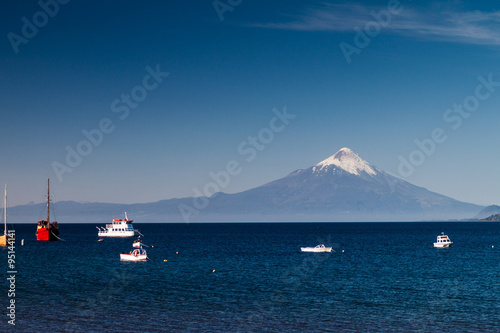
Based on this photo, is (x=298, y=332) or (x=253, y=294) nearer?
(x=298, y=332)

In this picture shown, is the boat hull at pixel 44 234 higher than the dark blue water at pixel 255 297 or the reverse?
higher

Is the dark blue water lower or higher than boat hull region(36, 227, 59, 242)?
lower

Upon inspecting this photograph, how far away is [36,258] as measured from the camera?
10862 centimetres

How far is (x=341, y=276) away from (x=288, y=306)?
27.0 metres

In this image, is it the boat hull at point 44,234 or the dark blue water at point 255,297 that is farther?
the boat hull at point 44,234

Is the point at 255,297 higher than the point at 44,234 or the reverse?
the reverse

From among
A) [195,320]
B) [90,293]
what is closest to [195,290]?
[90,293]

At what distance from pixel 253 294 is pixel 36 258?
63.0 metres

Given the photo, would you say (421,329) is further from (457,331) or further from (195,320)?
(195,320)

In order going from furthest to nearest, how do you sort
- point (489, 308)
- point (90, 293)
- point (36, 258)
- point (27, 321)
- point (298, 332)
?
1. point (36, 258)
2. point (90, 293)
3. point (489, 308)
4. point (27, 321)
5. point (298, 332)

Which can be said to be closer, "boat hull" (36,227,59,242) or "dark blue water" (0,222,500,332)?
"dark blue water" (0,222,500,332)

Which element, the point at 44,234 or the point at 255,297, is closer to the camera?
the point at 255,297

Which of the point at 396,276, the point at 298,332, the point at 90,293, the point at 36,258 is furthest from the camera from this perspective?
the point at 36,258

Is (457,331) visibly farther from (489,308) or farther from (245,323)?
(245,323)
